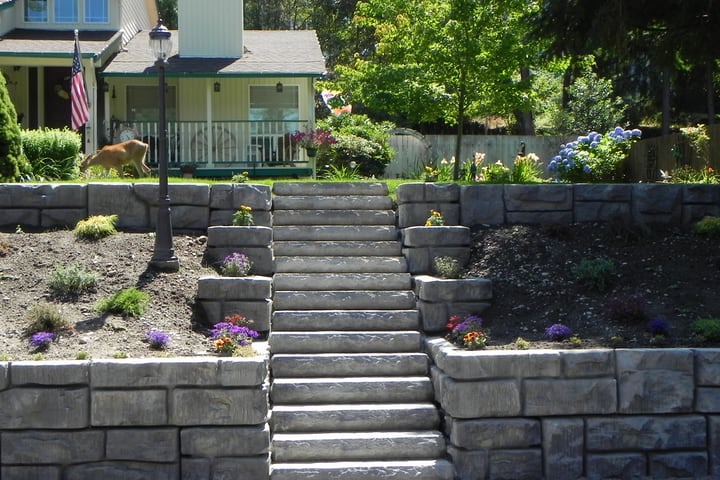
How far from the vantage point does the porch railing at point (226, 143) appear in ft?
58.0

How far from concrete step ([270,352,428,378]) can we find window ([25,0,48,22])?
47.0ft

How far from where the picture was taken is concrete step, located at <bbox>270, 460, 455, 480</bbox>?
6.89 m

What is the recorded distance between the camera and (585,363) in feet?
22.9

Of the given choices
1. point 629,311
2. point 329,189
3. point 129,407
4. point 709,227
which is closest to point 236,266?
point 129,407

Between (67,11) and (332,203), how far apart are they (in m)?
12.1

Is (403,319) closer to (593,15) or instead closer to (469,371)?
(469,371)

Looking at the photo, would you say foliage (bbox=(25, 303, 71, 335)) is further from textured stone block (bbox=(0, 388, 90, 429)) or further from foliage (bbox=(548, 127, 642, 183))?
foliage (bbox=(548, 127, 642, 183))

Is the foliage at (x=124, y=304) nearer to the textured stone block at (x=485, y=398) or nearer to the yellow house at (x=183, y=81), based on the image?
the textured stone block at (x=485, y=398)

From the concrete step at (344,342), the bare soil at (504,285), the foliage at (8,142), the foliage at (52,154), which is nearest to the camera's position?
the bare soil at (504,285)

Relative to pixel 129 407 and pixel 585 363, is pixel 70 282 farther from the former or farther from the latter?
pixel 585 363

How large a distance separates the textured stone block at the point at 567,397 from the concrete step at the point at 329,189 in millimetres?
4109

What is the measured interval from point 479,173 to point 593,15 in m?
4.78

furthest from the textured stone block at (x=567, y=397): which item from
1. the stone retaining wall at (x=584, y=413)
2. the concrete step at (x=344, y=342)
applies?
the concrete step at (x=344, y=342)

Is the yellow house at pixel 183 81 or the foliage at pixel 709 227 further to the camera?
the yellow house at pixel 183 81
